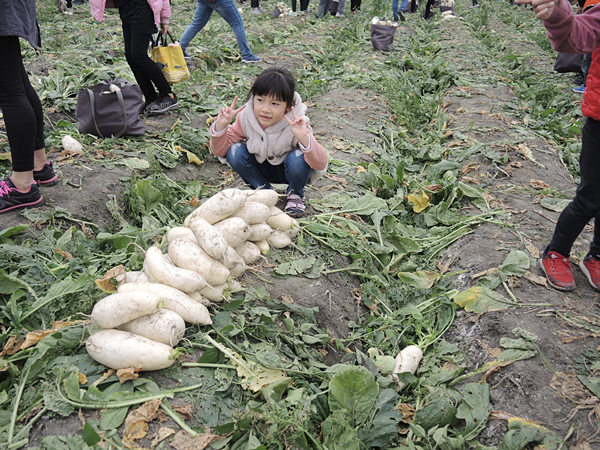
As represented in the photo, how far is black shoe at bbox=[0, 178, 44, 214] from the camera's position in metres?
2.92

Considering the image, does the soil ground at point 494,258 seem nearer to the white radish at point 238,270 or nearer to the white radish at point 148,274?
the white radish at point 238,270

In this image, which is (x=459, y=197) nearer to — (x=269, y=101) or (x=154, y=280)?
(x=269, y=101)

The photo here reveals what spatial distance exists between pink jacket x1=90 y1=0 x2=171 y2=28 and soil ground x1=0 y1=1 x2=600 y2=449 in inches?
42.7

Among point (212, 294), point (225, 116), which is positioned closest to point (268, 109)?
point (225, 116)

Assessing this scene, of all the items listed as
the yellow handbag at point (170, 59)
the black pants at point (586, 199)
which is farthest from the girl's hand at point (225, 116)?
the yellow handbag at point (170, 59)

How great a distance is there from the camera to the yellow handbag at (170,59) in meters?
5.14

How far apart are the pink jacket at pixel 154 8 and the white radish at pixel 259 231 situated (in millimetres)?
2845

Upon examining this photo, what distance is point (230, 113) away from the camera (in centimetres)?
293

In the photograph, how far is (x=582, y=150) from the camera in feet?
8.10

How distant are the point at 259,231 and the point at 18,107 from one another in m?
1.73

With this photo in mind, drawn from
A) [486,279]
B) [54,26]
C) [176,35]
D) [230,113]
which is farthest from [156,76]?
[54,26]

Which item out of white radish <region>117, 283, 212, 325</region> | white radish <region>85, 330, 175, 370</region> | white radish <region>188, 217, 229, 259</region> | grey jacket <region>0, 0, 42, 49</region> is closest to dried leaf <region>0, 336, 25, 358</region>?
white radish <region>85, 330, 175, 370</region>

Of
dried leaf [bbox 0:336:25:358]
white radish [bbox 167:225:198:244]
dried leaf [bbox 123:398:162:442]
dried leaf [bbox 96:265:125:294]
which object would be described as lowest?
dried leaf [bbox 123:398:162:442]

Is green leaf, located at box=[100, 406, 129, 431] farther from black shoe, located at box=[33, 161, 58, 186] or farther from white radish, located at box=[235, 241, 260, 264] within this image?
black shoe, located at box=[33, 161, 58, 186]
